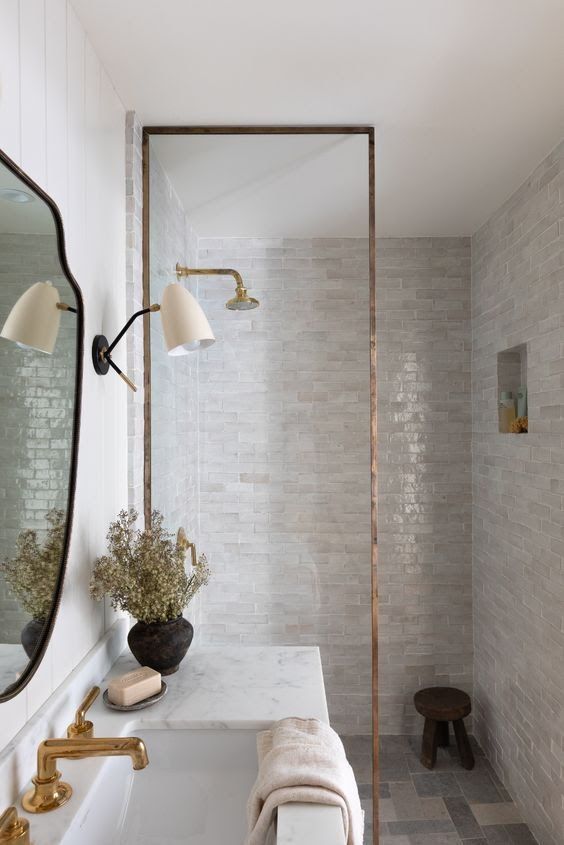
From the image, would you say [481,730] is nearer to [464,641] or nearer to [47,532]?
[464,641]

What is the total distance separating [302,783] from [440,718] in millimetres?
2034

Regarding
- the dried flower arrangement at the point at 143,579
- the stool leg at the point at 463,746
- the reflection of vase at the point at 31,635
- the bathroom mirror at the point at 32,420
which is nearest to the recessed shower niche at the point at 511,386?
the stool leg at the point at 463,746

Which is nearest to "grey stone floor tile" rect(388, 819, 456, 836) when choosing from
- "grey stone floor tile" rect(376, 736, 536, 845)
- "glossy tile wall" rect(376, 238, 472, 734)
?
"grey stone floor tile" rect(376, 736, 536, 845)

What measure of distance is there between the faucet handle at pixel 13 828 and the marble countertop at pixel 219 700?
0.04 m

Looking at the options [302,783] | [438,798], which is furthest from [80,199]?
[438,798]

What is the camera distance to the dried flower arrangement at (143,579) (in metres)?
1.54

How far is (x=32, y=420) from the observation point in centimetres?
117

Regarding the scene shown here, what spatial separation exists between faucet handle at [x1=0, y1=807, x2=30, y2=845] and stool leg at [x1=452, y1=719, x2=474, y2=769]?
2422 millimetres

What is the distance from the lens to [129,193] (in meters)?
1.98

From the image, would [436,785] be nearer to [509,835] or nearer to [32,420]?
[509,835]

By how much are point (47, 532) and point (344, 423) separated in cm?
107

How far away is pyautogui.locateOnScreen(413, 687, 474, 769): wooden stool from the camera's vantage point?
2.92 metres

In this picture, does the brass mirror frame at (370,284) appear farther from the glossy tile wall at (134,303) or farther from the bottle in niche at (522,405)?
the bottle in niche at (522,405)

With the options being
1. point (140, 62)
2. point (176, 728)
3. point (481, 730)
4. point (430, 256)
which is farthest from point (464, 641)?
point (140, 62)
